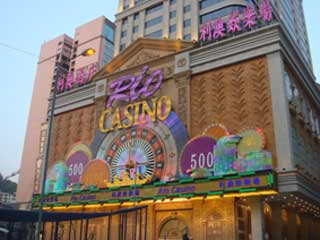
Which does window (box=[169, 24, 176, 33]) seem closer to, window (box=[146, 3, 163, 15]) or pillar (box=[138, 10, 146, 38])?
window (box=[146, 3, 163, 15])

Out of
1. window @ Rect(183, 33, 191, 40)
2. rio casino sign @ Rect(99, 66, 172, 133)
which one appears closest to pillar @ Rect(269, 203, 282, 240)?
rio casino sign @ Rect(99, 66, 172, 133)

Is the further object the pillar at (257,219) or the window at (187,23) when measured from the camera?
the window at (187,23)

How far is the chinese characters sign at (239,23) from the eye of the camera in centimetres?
2859

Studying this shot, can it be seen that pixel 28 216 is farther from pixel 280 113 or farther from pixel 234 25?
pixel 234 25

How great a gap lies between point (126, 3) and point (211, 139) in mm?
43550

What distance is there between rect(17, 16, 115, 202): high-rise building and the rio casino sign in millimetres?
40045

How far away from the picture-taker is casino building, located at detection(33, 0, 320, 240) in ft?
80.1

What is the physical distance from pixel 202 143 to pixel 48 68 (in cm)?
6629

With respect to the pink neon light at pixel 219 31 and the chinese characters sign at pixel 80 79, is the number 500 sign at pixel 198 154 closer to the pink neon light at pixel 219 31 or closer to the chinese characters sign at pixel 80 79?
the pink neon light at pixel 219 31

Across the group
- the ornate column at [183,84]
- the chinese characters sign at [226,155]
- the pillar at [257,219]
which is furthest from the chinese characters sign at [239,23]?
the pillar at [257,219]

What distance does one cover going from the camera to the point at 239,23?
100 ft

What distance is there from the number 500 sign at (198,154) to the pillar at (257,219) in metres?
4.19

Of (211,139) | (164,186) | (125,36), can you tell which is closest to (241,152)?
(211,139)

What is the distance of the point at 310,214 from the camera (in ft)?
111
